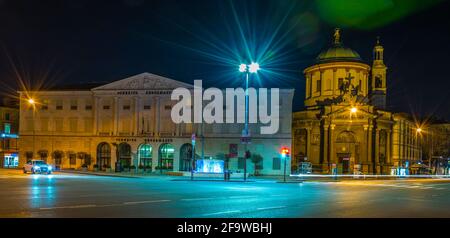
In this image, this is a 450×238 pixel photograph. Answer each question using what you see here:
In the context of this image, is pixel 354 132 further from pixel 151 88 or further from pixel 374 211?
pixel 374 211

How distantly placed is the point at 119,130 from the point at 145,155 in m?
5.23

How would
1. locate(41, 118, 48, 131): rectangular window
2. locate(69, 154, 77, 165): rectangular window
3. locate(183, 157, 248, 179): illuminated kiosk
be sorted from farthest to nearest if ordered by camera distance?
locate(41, 118, 48, 131): rectangular window
locate(69, 154, 77, 165): rectangular window
locate(183, 157, 248, 179): illuminated kiosk

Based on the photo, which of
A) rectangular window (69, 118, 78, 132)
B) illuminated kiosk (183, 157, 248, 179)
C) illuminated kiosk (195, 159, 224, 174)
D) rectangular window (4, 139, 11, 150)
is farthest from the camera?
rectangular window (4, 139, 11, 150)

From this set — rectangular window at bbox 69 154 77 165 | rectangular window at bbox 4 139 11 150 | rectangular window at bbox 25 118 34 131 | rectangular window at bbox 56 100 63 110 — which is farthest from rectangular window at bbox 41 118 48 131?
rectangular window at bbox 4 139 11 150

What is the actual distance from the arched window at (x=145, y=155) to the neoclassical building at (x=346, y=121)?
2175 centimetres

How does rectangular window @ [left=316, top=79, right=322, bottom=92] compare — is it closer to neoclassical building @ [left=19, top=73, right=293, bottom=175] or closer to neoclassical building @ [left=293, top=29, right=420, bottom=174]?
neoclassical building @ [left=293, top=29, right=420, bottom=174]

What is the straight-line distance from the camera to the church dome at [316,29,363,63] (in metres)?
85.9

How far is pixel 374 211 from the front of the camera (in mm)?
18547

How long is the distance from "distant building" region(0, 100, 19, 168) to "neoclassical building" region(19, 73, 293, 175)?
12.2m

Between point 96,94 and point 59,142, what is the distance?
29.4 ft

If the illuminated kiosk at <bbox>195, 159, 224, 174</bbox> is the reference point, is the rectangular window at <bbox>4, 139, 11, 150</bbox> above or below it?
above

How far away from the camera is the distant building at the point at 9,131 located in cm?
8769
